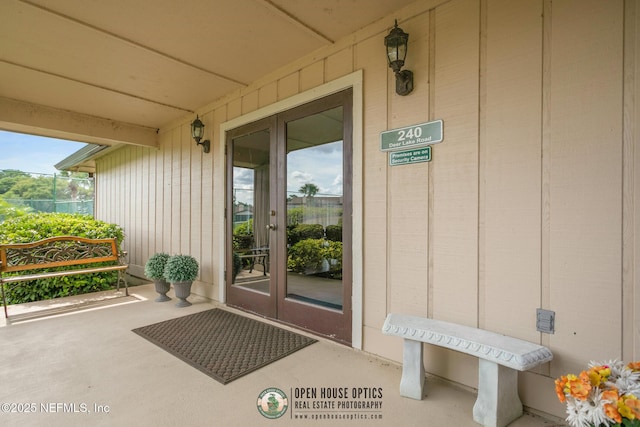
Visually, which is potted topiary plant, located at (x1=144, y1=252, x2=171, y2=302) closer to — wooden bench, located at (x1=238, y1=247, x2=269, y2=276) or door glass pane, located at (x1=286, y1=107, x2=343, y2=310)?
wooden bench, located at (x1=238, y1=247, x2=269, y2=276)

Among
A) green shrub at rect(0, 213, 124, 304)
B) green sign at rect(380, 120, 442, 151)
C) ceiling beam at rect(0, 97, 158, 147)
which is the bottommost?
green shrub at rect(0, 213, 124, 304)

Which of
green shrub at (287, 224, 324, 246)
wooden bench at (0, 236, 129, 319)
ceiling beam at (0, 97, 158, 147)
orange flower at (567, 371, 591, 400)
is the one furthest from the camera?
ceiling beam at (0, 97, 158, 147)

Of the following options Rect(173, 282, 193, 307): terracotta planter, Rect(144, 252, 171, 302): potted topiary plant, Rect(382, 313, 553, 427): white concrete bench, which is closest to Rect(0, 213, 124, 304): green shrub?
Rect(144, 252, 171, 302): potted topiary plant

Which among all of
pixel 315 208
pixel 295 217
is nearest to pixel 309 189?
pixel 315 208

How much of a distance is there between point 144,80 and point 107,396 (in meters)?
3.25

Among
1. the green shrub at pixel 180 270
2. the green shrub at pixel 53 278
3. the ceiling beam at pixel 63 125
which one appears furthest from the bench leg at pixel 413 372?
the ceiling beam at pixel 63 125

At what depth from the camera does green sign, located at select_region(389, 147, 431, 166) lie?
7.39ft

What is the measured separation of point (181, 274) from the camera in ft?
12.7

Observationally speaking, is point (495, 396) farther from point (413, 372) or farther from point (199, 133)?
point (199, 133)

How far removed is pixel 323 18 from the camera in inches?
98.0

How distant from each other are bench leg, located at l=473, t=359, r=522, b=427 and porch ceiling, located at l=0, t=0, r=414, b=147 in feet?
8.28

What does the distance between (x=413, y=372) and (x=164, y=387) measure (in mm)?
1636

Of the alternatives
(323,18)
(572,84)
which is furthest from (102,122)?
(572,84)

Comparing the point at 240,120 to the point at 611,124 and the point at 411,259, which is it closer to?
the point at 411,259
